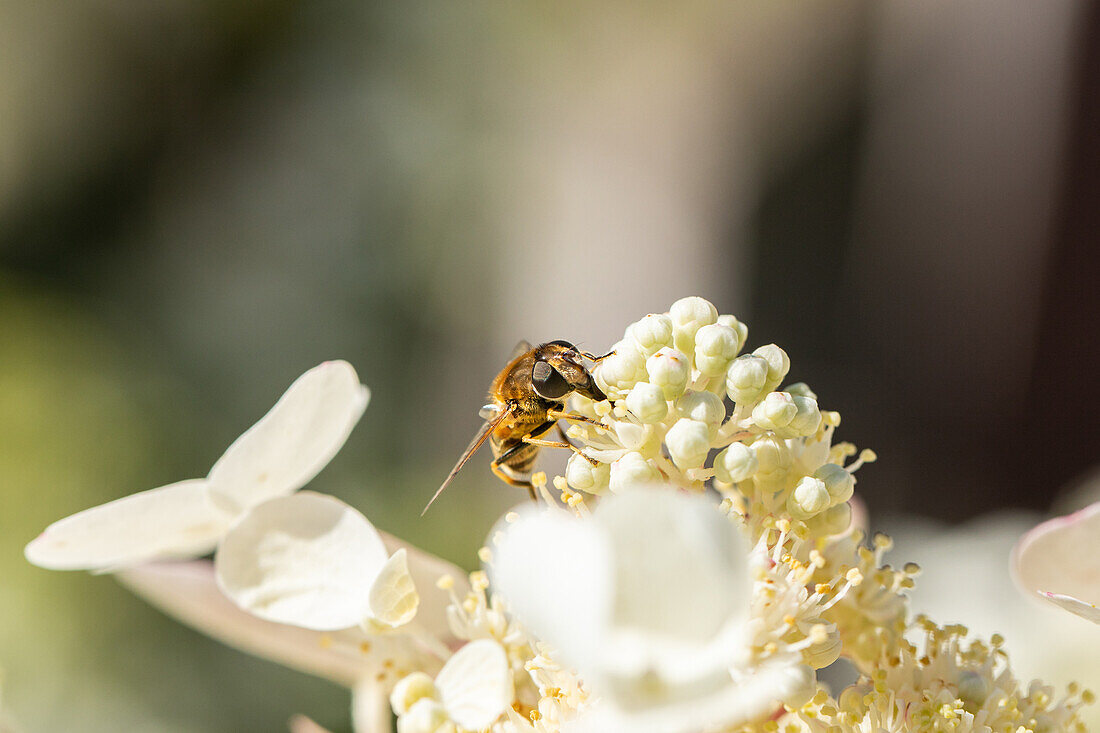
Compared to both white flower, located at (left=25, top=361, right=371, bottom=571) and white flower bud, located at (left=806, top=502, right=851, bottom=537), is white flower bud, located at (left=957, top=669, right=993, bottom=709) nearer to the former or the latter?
white flower bud, located at (left=806, top=502, right=851, bottom=537)

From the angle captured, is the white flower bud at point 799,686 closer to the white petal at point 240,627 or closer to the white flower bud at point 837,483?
the white flower bud at point 837,483

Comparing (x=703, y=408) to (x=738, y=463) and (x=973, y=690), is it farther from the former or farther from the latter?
(x=973, y=690)

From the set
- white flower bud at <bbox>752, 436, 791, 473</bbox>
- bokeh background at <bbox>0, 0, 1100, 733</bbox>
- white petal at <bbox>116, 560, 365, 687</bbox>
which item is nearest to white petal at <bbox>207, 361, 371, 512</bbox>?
white petal at <bbox>116, 560, 365, 687</bbox>

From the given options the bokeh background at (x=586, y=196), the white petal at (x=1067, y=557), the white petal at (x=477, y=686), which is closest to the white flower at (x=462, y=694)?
the white petal at (x=477, y=686)

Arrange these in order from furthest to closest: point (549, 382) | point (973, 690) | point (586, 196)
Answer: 1. point (586, 196)
2. point (549, 382)
3. point (973, 690)

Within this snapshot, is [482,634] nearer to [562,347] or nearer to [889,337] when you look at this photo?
[562,347]

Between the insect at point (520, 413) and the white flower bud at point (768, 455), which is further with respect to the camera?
the insect at point (520, 413)

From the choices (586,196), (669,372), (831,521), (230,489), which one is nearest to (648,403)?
(669,372)

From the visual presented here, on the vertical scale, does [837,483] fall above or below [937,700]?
above
